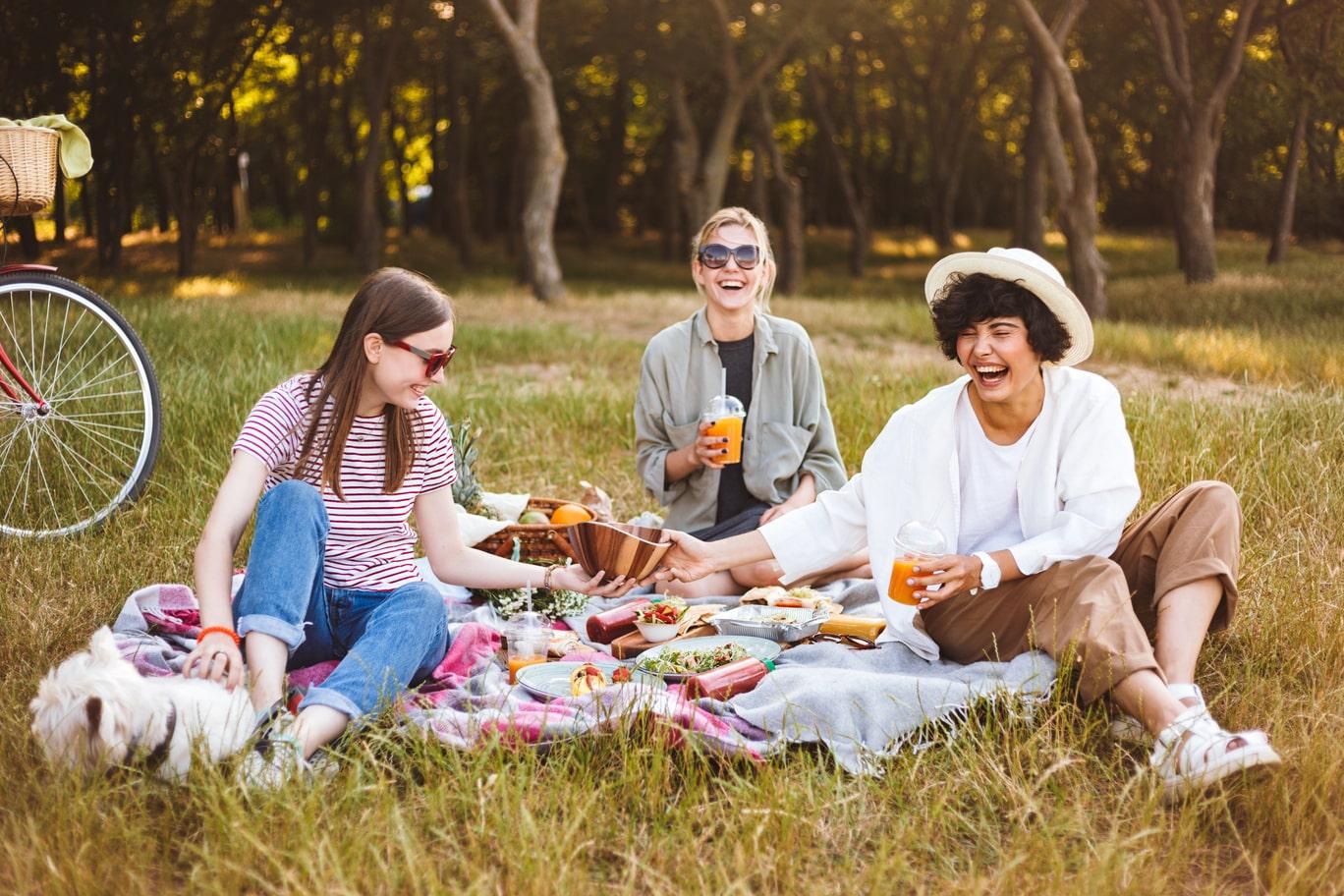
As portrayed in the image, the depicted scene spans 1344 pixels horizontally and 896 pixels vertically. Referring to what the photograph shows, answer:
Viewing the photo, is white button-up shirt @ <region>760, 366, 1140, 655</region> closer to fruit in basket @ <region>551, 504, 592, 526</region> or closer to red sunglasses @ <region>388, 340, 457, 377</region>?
red sunglasses @ <region>388, 340, 457, 377</region>

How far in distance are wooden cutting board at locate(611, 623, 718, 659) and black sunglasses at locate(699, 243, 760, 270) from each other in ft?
4.79

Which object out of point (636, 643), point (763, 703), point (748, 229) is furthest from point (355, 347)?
point (748, 229)

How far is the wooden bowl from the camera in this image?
3.76 metres

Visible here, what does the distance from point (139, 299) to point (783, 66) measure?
661 inches

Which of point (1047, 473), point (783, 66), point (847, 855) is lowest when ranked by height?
point (847, 855)

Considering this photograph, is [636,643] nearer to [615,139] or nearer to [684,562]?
[684,562]

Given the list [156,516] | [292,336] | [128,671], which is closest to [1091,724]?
[128,671]

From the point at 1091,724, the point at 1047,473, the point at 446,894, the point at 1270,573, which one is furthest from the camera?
the point at 1270,573

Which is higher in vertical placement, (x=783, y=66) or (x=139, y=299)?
(x=783, y=66)

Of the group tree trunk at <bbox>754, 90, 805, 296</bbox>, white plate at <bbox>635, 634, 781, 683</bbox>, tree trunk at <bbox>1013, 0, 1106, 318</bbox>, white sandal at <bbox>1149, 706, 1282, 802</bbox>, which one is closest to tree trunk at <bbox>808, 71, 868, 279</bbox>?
tree trunk at <bbox>754, 90, 805, 296</bbox>

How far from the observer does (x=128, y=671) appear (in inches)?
108

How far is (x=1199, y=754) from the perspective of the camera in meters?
2.83

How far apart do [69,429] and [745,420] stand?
3.19 metres

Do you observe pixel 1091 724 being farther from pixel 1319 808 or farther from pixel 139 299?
pixel 139 299
